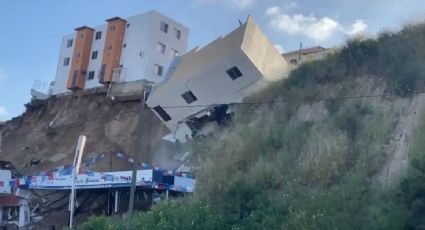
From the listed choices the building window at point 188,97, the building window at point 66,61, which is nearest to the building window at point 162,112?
the building window at point 188,97

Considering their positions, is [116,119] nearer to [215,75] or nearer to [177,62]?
[177,62]

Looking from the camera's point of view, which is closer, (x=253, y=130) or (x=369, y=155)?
(x=369, y=155)

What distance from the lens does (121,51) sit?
4603 centimetres

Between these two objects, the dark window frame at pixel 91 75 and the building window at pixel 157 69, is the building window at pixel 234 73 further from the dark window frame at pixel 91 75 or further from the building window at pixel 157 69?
the dark window frame at pixel 91 75

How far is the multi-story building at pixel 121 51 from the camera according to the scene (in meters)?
44.7

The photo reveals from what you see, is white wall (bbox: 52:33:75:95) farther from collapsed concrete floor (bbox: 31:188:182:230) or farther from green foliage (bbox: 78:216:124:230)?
green foliage (bbox: 78:216:124:230)

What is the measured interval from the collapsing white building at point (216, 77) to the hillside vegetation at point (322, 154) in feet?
6.60

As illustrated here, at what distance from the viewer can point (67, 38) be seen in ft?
166

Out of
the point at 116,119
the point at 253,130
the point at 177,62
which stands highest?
the point at 177,62

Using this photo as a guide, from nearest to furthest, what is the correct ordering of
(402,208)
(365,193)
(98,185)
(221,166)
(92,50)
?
(402,208)
(365,193)
(221,166)
(98,185)
(92,50)

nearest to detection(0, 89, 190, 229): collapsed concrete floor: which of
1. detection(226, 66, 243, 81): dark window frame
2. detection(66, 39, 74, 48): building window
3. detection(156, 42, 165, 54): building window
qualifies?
detection(226, 66, 243, 81): dark window frame

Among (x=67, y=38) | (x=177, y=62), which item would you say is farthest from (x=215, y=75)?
(x=67, y=38)

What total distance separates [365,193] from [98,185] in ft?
44.7

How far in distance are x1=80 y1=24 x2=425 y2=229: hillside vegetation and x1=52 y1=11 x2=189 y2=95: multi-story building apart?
54.0 feet
